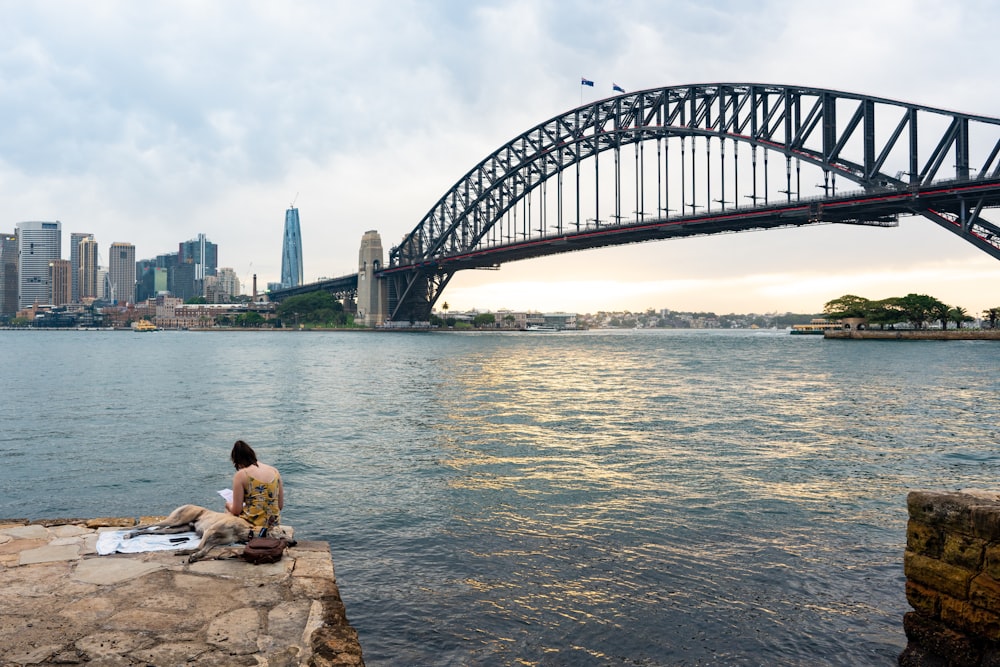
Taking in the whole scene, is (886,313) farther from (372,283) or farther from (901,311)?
(372,283)

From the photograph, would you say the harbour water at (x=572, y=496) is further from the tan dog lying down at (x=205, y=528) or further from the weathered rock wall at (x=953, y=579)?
the tan dog lying down at (x=205, y=528)

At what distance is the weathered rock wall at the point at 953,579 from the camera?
5.02 meters

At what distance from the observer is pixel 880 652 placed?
6.07 m

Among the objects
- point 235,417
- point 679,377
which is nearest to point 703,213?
point 679,377

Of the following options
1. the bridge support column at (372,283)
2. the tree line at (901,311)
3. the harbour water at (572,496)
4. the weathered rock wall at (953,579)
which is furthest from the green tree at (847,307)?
the weathered rock wall at (953,579)

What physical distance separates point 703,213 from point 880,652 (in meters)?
69.3

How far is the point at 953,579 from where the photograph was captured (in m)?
5.27

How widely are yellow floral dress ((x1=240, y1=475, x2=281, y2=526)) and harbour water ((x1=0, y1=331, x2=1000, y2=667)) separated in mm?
1299

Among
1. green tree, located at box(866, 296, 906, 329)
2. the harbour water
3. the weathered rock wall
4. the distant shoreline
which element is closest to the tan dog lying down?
the harbour water

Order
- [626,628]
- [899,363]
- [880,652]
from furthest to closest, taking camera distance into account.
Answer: [899,363] < [626,628] < [880,652]

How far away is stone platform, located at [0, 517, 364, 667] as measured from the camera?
4.49m

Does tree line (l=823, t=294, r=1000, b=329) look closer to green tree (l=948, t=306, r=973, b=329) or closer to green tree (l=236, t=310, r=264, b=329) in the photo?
green tree (l=948, t=306, r=973, b=329)

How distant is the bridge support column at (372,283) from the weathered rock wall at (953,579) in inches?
5312

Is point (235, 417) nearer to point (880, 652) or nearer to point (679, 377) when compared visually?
point (880, 652)
